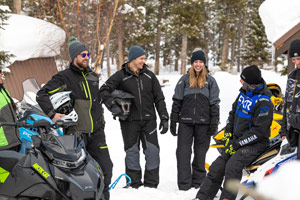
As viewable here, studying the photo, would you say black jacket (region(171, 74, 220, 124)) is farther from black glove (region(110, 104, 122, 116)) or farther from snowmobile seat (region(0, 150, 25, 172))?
snowmobile seat (region(0, 150, 25, 172))

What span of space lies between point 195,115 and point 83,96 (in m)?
1.67

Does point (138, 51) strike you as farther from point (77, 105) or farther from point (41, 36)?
point (41, 36)

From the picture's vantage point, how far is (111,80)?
496 cm

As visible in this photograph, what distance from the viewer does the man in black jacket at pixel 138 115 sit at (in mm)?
4930

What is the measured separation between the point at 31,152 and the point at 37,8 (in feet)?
56.1

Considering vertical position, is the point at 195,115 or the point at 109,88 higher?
the point at 109,88

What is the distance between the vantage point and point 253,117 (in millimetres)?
3785

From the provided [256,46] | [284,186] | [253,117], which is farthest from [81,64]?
[256,46]

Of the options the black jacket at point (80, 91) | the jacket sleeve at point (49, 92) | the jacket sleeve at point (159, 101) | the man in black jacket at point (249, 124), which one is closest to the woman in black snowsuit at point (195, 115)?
the jacket sleeve at point (159, 101)

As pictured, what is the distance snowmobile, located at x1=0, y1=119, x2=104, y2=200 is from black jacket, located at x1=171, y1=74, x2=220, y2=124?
7.65ft

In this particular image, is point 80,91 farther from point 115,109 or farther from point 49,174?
point 49,174

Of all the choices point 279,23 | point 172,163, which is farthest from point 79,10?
point 172,163

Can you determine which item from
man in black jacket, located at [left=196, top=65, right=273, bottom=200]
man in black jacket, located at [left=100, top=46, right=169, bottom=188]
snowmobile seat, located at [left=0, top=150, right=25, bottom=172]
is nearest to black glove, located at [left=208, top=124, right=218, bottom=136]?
man in black jacket, located at [left=100, top=46, right=169, bottom=188]

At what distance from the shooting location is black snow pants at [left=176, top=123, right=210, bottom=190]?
195 inches
